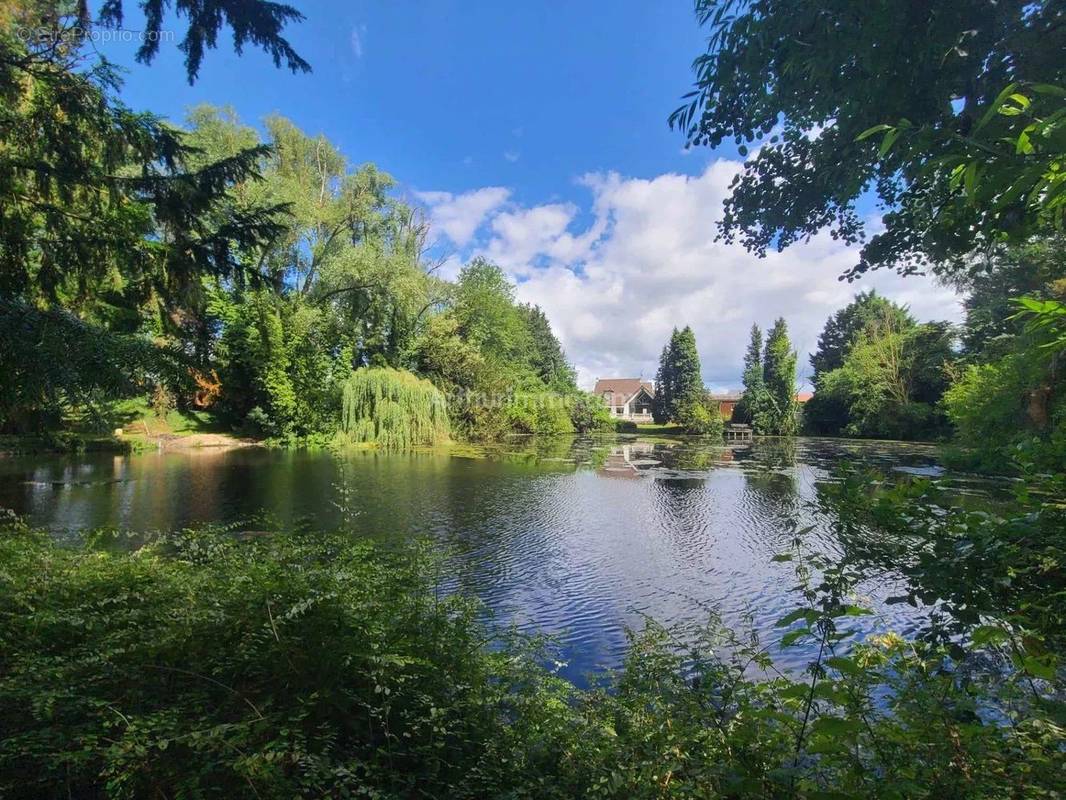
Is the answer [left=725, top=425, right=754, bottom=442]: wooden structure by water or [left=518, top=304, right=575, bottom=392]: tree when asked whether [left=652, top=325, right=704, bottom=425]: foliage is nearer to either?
[left=725, top=425, right=754, bottom=442]: wooden structure by water

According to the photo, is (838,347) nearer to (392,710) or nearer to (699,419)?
(699,419)

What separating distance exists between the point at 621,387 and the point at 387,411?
57.5 meters

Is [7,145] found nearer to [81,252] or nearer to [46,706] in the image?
[81,252]

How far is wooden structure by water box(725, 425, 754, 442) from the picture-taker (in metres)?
38.4

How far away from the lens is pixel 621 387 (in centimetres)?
7744


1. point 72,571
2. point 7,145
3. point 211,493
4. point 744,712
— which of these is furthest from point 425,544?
point 211,493

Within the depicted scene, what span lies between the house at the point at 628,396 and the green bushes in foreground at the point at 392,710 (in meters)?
63.2

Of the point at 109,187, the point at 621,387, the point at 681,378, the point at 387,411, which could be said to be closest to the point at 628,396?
the point at 621,387

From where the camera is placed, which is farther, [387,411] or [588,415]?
[588,415]

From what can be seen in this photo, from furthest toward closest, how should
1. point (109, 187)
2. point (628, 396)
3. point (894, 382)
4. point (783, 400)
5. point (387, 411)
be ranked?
point (628, 396)
point (783, 400)
point (894, 382)
point (387, 411)
point (109, 187)

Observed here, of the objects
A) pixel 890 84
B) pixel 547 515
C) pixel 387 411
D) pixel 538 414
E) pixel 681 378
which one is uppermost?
pixel 681 378

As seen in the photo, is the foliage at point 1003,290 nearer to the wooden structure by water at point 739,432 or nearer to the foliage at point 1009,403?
the foliage at point 1009,403

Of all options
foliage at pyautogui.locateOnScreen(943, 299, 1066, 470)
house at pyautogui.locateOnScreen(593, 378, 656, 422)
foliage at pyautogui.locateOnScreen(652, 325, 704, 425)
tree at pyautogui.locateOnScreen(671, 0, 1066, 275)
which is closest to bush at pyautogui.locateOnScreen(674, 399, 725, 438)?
foliage at pyautogui.locateOnScreen(652, 325, 704, 425)

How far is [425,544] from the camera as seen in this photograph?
4461mm
